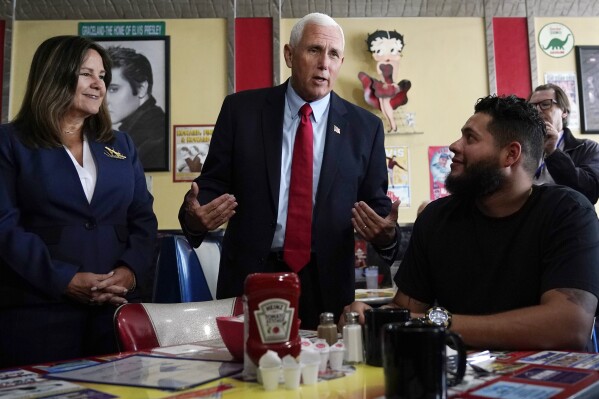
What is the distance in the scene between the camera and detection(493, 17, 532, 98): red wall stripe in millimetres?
4902

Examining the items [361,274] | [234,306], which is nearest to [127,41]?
[361,274]

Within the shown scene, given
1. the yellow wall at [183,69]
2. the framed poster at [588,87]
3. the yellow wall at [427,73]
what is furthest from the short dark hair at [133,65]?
the framed poster at [588,87]

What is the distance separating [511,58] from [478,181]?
3.55 metres

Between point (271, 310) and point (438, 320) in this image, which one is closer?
point (271, 310)

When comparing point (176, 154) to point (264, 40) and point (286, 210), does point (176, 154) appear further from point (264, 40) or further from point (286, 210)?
point (286, 210)

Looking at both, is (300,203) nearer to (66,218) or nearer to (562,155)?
(66,218)

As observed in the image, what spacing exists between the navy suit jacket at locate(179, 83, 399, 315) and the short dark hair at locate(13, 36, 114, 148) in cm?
48

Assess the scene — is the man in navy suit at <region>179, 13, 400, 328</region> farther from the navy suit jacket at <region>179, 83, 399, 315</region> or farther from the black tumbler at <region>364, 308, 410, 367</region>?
the black tumbler at <region>364, 308, 410, 367</region>

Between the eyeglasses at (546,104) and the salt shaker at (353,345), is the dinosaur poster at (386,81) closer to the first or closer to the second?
the eyeglasses at (546,104)

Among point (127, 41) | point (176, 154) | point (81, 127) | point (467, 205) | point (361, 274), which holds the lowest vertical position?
point (361, 274)

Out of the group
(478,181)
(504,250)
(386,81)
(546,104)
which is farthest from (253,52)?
(504,250)

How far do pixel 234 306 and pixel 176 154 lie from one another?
321 cm

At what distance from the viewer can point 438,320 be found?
1335 millimetres

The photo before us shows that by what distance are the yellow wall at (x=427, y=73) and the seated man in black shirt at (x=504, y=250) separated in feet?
9.44
